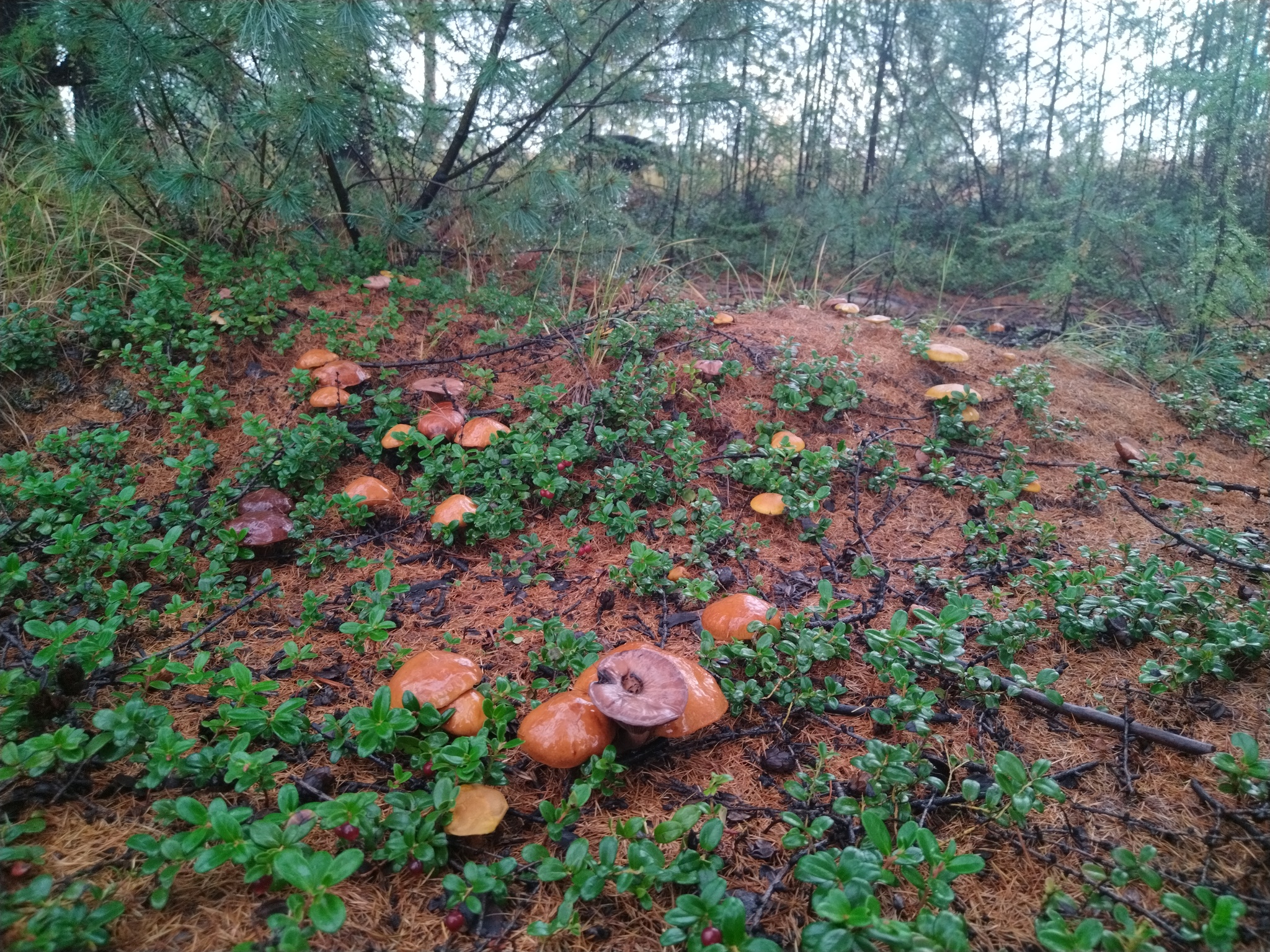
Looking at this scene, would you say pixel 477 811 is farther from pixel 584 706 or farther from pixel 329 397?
pixel 329 397

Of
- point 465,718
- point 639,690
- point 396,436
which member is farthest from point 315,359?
point 639,690

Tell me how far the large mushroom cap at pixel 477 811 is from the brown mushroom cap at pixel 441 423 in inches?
86.2

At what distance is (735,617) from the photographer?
86.4 inches

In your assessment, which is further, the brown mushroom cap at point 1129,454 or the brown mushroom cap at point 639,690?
the brown mushroom cap at point 1129,454

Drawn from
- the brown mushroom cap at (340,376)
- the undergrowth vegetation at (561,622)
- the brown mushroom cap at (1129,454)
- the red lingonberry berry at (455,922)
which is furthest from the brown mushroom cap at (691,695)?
the brown mushroom cap at (1129,454)

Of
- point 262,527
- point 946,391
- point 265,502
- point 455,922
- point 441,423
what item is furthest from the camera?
point 946,391

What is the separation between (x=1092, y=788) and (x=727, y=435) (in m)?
2.51

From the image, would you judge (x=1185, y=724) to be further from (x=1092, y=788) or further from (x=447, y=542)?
(x=447, y=542)

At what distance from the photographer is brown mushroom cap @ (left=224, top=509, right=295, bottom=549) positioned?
274 centimetres

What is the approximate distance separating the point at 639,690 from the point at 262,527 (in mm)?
2016

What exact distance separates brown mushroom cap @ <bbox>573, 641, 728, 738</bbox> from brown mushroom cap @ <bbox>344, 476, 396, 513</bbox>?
1.65 meters

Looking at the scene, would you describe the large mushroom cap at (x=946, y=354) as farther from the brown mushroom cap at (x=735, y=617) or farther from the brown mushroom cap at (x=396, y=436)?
the brown mushroom cap at (x=396, y=436)

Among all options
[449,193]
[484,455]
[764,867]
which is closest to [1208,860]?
[764,867]

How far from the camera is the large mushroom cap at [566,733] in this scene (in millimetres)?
1659
